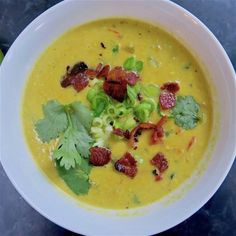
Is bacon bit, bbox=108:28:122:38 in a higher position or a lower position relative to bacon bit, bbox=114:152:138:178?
higher

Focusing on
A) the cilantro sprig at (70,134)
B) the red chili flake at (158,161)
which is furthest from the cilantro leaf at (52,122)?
the red chili flake at (158,161)

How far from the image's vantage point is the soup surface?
2.00m

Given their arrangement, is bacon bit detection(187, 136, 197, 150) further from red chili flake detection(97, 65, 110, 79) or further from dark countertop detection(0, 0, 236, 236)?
red chili flake detection(97, 65, 110, 79)

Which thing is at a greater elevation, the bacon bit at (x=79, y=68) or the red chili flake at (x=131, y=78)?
the red chili flake at (x=131, y=78)

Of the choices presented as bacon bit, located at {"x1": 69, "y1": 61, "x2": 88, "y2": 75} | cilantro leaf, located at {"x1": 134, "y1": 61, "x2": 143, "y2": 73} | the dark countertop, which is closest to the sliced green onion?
cilantro leaf, located at {"x1": 134, "y1": 61, "x2": 143, "y2": 73}

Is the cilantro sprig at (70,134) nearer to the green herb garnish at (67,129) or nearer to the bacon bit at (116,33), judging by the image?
the green herb garnish at (67,129)

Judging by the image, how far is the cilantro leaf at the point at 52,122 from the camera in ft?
6.52

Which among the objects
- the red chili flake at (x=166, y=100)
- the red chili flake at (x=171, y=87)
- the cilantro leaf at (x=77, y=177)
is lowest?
the cilantro leaf at (x=77, y=177)

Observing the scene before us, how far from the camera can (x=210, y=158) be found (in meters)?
2.02

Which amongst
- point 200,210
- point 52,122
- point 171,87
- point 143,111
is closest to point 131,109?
point 143,111

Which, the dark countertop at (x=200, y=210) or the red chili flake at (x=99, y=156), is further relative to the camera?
the dark countertop at (x=200, y=210)

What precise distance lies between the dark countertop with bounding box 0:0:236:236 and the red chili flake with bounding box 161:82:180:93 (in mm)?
285

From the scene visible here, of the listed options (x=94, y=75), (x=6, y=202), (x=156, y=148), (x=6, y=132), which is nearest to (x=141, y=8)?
(x=94, y=75)

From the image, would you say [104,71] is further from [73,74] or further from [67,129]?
[67,129]
